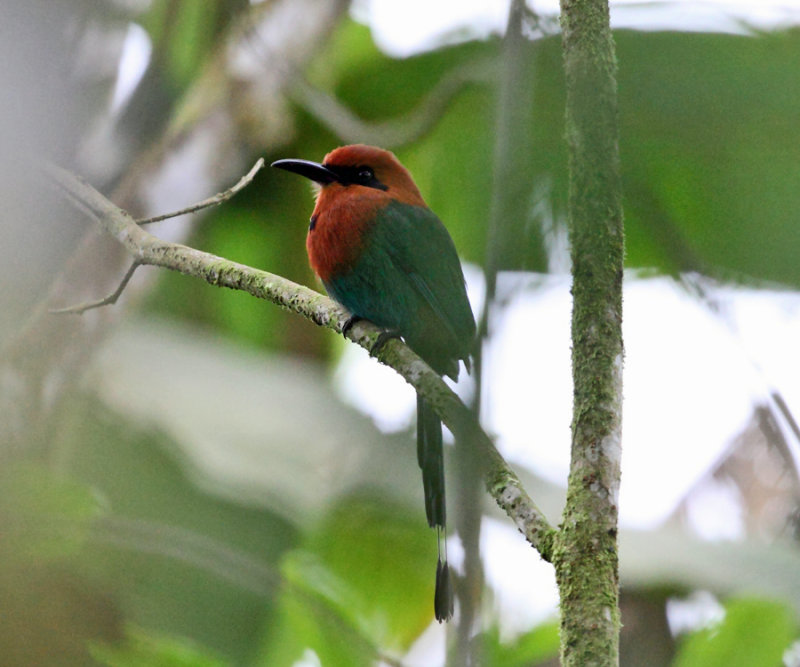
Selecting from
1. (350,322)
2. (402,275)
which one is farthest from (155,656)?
(402,275)

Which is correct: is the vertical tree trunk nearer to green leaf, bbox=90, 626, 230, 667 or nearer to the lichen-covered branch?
the lichen-covered branch

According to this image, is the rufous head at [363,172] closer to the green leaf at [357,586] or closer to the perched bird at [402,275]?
the perched bird at [402,275]

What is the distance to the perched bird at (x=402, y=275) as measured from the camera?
2.80 metres

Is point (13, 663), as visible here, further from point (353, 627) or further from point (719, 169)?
point (719, 169)

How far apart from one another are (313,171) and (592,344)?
1783 mm

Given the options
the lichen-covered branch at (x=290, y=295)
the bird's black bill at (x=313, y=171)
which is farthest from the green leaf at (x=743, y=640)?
the bird's black bill at (x=313, y=171)

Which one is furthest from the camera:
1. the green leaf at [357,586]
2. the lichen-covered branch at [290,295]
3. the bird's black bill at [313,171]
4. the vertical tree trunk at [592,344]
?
the bird's black bill at [313,171]

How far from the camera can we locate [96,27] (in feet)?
12.9

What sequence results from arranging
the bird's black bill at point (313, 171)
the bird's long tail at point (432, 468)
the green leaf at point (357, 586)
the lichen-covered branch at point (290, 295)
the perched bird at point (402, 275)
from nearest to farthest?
the lichen-covered branch at point (290, 295), the green leaf at point (357, 586), the bird's long tail at point (432, 468), the perched bird at point (402, 275), the bird's black bill at point (313, 171)

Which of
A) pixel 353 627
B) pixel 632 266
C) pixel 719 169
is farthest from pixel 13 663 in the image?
pixel 719 169

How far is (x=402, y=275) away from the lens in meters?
2.94

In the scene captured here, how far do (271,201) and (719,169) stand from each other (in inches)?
88.9

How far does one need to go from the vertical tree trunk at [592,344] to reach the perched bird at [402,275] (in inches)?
42.7

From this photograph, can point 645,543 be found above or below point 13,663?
above
